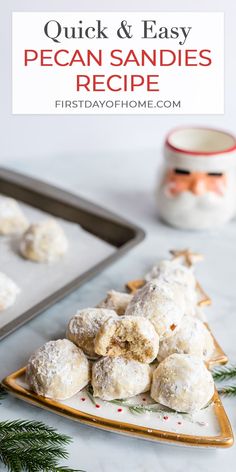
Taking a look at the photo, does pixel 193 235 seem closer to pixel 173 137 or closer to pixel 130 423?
pixel 173 137

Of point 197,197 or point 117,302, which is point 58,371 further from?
point 197,197

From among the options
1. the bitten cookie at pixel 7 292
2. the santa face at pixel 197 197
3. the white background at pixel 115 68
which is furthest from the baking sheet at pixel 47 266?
the white background at pixel 115 68

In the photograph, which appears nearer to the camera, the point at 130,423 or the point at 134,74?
the point at 130,423

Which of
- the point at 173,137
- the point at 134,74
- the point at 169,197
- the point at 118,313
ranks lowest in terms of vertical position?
the point at 118,313

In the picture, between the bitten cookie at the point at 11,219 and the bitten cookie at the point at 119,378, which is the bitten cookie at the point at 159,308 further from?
the bitten cookie at the point at 11,219

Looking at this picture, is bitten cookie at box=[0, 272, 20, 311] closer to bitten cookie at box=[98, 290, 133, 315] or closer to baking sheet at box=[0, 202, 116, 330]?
baking sheet at box=[0, 202, 116, 330]

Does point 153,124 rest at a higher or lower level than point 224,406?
higher

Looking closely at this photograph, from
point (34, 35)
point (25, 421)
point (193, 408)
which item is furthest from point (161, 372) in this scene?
point (34, 35)
